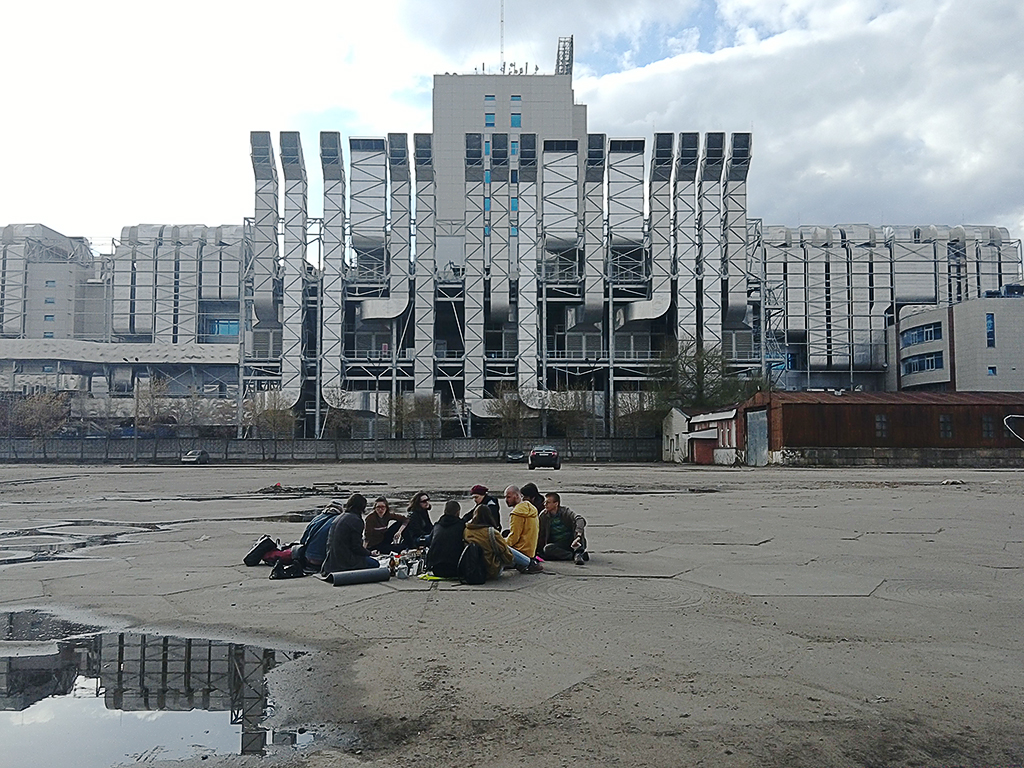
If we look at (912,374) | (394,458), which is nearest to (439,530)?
(394,458)

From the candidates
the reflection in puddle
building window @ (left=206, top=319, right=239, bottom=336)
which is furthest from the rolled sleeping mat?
building window @ (left=206, top=319, right=239, bottom=336)

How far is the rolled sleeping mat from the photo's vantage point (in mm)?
9898

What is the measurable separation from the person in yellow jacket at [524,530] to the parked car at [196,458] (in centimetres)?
5793

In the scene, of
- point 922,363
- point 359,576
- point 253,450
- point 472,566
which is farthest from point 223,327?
point 472,566

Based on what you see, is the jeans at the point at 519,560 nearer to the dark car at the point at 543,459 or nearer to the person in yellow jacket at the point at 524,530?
the person in yellow jacket at the point at 524,530

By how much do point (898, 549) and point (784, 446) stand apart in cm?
3634

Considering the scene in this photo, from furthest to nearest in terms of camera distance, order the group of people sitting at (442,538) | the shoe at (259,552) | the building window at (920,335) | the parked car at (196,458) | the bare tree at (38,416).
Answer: the building window at (920,335)
the bare tree at (38,416)
the parked car at (196,458)
the shoe at (259,552)
the group of people sitting at (442,538)

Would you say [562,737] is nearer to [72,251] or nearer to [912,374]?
[912,374]

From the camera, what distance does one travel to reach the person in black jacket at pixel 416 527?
1219cm

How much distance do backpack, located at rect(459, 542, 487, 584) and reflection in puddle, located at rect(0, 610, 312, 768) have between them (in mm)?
3148

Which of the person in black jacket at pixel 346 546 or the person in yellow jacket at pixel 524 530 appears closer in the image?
the person in black jacket at pixel 346 546

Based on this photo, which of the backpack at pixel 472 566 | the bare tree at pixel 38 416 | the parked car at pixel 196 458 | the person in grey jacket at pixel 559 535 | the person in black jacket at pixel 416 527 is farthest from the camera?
the bare tree at pixel 38 416

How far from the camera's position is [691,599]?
9141 mm

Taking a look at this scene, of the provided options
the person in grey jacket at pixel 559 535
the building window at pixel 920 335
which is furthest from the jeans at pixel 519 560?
the building window at pixel 920 335
